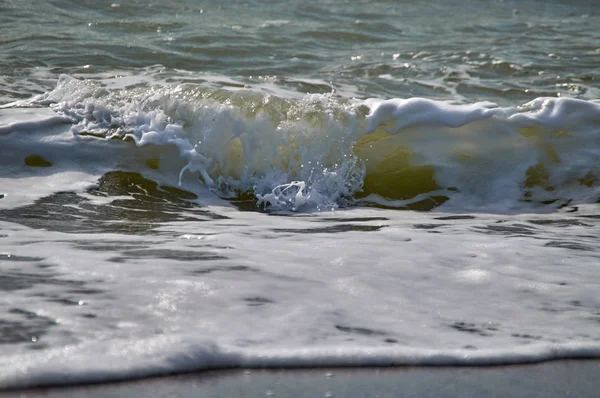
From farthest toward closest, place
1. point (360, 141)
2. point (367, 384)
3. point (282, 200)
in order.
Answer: point (360, 141)
point (282, 200)
point (367, 384)

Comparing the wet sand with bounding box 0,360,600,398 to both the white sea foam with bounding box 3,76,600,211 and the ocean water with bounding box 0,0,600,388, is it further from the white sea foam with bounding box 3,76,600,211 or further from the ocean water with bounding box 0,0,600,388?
the white sea foam with bounding box 3,76,600,211

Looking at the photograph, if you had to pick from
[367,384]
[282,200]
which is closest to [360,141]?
[282,200]

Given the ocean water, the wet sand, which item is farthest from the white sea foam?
the wet sand

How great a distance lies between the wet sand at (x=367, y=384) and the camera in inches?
58.2

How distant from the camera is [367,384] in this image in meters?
1.56

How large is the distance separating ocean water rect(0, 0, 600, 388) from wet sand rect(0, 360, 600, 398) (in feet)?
0.12

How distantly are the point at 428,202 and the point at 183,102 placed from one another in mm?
1497

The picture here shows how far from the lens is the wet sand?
1479mm

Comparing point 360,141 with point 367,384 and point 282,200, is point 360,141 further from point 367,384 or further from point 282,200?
point 367,384

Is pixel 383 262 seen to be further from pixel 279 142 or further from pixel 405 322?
pixel 279 142

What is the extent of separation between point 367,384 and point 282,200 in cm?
A: 196

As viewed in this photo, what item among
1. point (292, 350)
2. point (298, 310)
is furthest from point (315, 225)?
point (292, 350)

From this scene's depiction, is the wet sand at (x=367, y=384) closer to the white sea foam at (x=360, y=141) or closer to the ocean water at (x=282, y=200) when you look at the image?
the ocean water at (x=282, y=200)

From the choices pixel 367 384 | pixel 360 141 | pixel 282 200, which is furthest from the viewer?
pixel 360 141
